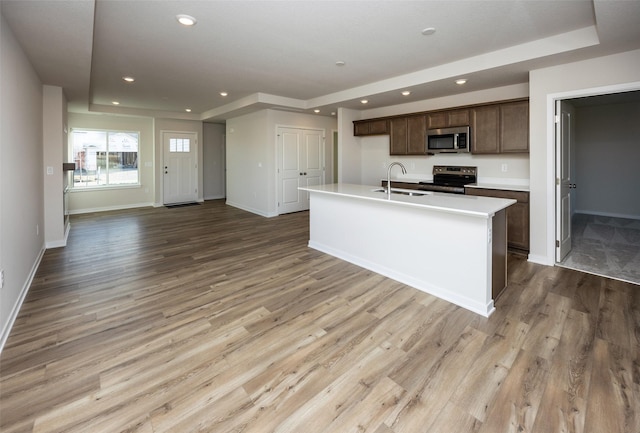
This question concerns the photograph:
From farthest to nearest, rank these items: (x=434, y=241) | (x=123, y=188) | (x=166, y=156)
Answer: (x=166, y=156), (x=123, y=188), (x=434, y=241)

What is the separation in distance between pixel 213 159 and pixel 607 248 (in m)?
9.28

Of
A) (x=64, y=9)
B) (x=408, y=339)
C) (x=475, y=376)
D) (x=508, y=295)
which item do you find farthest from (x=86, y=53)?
(x=508, y=295)

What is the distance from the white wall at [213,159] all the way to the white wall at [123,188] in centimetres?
148

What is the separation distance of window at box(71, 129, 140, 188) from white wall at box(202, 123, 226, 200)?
1822 millimetres

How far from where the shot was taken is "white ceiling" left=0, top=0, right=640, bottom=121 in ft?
8.75

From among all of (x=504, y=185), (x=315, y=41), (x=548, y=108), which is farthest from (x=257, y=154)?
(x=548, y=108)

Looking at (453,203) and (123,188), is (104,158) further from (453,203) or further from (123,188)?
(453,203)

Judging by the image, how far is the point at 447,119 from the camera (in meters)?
5.29

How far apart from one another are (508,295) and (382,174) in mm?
4073

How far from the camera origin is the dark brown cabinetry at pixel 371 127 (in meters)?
6.32

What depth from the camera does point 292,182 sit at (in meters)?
7.57

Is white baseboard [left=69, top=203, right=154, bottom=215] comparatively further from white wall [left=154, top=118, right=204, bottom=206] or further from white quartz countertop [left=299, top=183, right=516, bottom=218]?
white quartz countertop [left=299, top=183, right=516, bottom=218]

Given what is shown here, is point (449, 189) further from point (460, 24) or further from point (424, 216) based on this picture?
point (460, 24)

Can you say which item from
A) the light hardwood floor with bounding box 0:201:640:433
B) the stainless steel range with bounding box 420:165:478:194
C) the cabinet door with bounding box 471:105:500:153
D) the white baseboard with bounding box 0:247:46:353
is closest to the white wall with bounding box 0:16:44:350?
the white baseboard with bounding box 0:247:46:353
